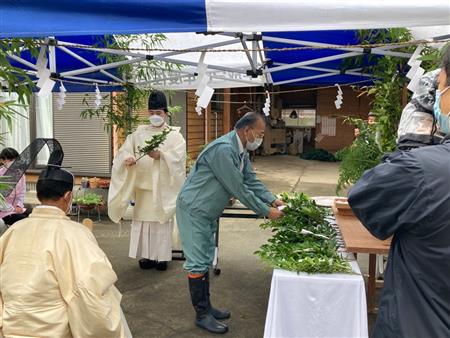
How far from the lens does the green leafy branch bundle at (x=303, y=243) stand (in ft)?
8.25

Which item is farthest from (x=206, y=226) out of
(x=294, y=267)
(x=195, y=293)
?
(x=294, y=267)

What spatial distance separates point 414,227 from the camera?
4.66 ft

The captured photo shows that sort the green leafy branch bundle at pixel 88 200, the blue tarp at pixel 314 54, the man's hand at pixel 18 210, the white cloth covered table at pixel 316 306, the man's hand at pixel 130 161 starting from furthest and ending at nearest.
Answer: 1. the green leafy branch bundle at pixel 88 200
2. the man's hand at pixel 18 210
3. the man's hand at pixel 130 161
4. the blue tarp at pixel 314 54
5. the white cloth covered table at pixel 316 306

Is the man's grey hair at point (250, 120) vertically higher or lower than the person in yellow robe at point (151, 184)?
higher

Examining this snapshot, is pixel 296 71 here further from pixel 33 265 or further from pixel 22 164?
pixel 33 265

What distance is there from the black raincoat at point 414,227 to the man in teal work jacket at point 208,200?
1.82 metres

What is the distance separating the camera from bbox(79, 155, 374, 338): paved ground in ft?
12.0

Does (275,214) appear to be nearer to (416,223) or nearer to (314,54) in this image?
(416,223)

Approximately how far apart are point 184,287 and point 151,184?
45.0 inches

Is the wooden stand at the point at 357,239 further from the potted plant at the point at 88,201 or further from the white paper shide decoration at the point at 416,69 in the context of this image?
the potted plant at the point at 88,201

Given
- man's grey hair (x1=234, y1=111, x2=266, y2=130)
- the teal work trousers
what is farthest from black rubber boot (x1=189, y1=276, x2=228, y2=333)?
man's grey hair (x1=234, y1=111, x2=266, y2=130)

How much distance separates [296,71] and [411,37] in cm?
201

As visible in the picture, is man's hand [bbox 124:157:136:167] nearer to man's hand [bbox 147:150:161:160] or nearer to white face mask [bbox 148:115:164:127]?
man's hand [bbox 147:150:161:160]

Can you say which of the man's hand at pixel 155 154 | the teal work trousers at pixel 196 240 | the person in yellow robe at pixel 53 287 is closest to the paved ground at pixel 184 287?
the teal work trousers at pixel 196 240
